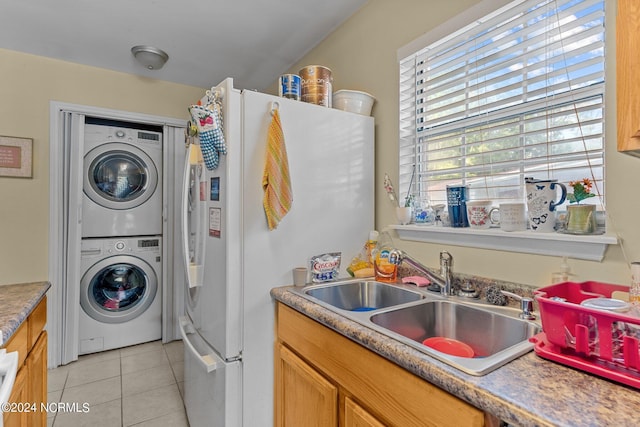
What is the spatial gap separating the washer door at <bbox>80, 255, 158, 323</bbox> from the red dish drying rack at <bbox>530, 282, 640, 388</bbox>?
3156mm

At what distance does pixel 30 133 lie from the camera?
2.58 m

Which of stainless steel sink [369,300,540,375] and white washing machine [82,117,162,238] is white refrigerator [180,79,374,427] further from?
white washing machine [82,117,162,238]

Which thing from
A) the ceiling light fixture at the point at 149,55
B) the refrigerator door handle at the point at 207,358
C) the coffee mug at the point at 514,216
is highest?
the ceiling light fixture at the point at 149,55

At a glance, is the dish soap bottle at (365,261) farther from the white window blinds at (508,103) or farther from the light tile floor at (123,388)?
the light tile floor at (123,388)

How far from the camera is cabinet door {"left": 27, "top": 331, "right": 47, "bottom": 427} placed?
4.09 feet

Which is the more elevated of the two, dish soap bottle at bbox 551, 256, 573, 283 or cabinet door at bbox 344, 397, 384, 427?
dish soap bottle at bbox 551, 256, 573, 283

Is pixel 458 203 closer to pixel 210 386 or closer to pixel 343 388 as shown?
pixel 343 388

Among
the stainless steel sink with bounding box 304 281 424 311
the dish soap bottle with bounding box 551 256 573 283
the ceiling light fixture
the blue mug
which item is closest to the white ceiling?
the ceiling light fixture

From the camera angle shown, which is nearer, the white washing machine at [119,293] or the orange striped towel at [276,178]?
the orange striped towel at [276,178]

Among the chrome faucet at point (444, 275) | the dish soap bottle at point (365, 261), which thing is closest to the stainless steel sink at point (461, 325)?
the chrome faucet at point (444, 275)

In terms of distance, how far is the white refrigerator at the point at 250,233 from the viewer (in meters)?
1.43

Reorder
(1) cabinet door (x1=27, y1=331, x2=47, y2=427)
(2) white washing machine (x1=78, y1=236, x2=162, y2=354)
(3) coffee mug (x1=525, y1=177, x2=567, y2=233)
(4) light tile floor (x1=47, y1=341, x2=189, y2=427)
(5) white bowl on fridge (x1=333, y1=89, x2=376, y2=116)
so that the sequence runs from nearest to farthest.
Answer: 1. (3) coffee mug (x1=525, y1=177, x2=567, y2=233)
2. (1) cabinet door (x1=27, y1=331, x2=47, y2=427)
3. (5) white bowl on fridge (x1=333, y1=89, x2=376, y2=116)
4. (4) light tile floor (x1=47, y1=341, x2=189, y2=427)
5. (2) white washing machine (x1=78, y1=236, x2=162, y2=354)

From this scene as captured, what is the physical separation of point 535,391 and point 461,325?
0.59 m

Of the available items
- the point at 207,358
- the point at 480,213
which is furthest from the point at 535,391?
the point at 207,358
